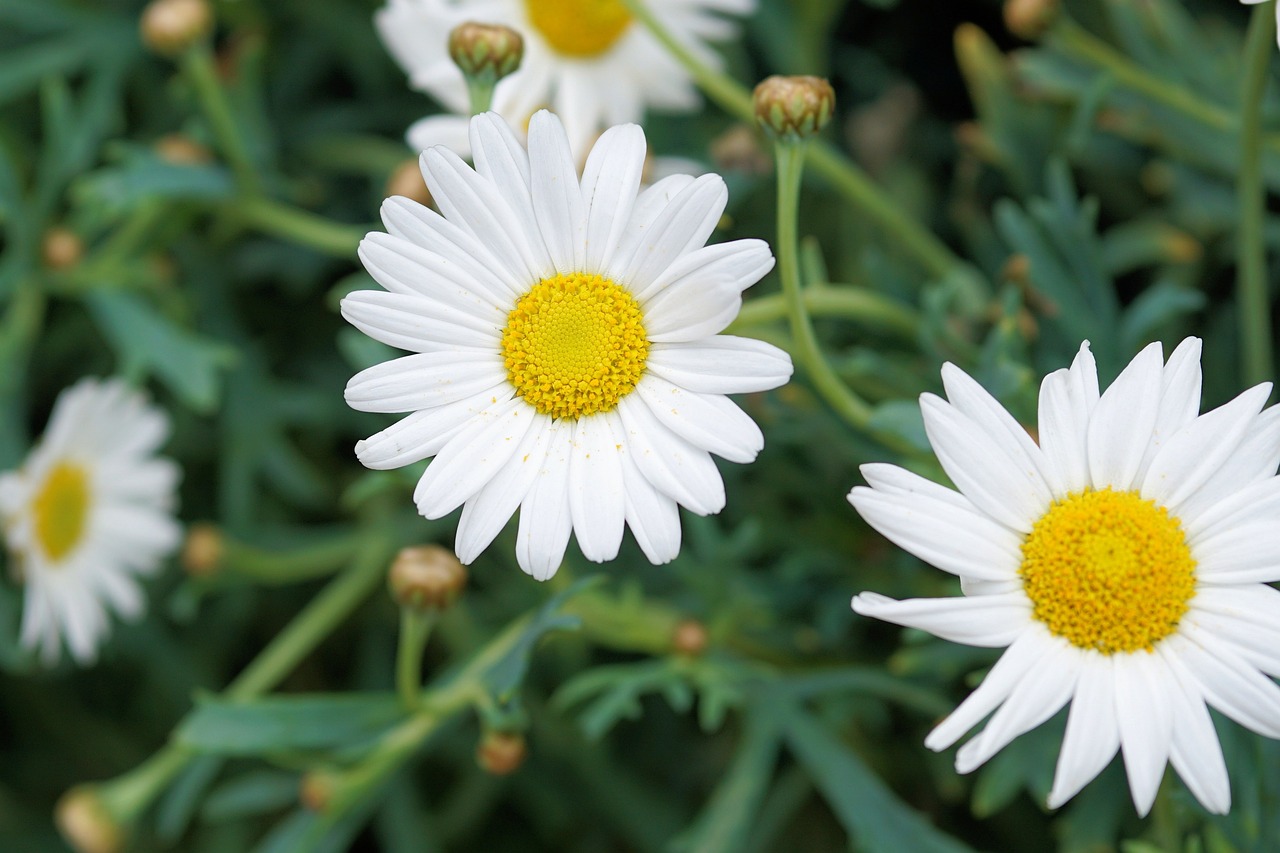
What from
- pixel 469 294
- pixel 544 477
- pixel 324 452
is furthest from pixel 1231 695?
pixel 324 452

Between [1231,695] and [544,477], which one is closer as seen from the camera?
[1231,695]

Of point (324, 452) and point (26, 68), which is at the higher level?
point (26, 68)

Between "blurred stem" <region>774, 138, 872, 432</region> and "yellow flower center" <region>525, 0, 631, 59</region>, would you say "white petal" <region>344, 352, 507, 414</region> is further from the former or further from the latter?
"yellow flower center" <region>525, 0, 631, 59</region>

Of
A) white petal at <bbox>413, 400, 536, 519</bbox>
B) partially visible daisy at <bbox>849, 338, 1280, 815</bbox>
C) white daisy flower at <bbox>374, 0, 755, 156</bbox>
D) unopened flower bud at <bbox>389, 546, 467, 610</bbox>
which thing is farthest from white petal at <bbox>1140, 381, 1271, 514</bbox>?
white daisy flower at <bbox>374, 0, 755, 156</bbox>

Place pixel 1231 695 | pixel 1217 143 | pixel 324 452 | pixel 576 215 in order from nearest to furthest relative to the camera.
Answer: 1. pixel 1231 695
2. pixel 576 215
3. pixel 1217 143
4. pixel 324 452

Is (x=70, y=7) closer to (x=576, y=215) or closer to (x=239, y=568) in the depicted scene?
(x=239, y=568)

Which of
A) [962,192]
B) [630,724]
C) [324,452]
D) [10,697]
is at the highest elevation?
[962,192]

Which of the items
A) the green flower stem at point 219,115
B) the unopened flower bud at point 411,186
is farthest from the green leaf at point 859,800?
the green flower stem at point 219,115

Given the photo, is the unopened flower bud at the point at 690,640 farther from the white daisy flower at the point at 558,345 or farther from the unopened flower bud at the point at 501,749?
the white daisy flower at the point at 558,345
